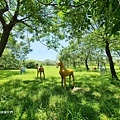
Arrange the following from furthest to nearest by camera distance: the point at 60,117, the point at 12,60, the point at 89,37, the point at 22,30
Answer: the point at 12,60 < the point at 89,37 < the point at 22,30 < the point at 60,117

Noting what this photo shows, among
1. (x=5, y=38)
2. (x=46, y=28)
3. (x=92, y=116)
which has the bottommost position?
(x=92, y=116)

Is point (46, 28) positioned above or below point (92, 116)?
above

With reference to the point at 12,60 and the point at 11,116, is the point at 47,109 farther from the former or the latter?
the point at 12,60

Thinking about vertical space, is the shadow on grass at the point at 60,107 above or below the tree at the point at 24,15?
below

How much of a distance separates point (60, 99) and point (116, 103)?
2.32 meters

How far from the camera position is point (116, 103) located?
755 centimetres

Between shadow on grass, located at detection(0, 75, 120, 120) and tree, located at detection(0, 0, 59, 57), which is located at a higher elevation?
tree, located at detection(0, 0, 59, 57)

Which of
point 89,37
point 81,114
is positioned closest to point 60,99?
point 81,114

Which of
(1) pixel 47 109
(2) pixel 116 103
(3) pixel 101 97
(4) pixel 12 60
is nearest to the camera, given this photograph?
(1) pixel 47 109

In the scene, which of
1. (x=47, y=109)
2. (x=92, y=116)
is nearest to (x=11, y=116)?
(x=47, y=109)

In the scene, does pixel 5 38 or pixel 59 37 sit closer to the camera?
pixel 5 38

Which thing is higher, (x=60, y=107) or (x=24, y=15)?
(x=24, y=15)

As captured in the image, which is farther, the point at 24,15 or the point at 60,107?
the point at 24,15

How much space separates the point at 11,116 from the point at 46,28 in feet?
21.9
